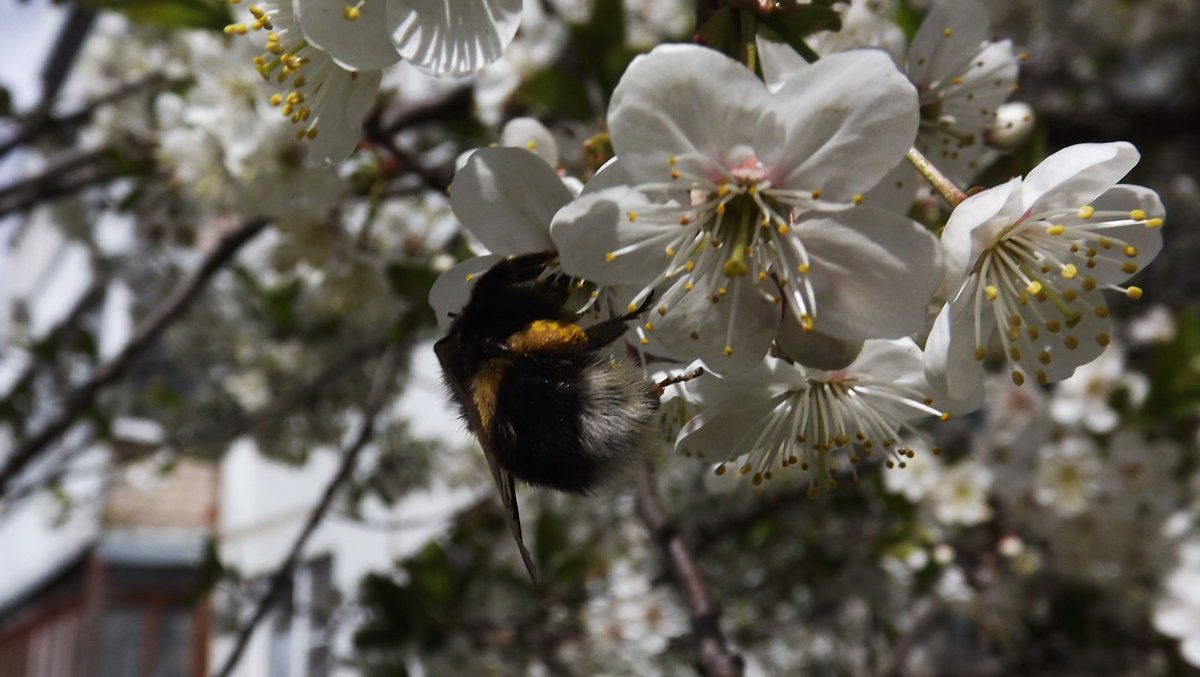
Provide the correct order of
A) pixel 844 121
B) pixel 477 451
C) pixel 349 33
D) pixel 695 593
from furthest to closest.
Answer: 1. pixel 477 451
2. pixel 695 593
3. pixel 349 33
4. pixel 844 121

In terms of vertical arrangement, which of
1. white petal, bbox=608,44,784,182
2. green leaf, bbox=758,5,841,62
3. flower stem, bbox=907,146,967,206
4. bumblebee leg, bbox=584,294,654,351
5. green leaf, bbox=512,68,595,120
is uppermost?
green leaf, bbox=758,5,841,62

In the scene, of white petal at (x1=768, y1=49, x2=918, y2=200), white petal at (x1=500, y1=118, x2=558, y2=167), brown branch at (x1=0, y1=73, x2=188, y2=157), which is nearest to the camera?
Answer: white petal at (x1=768, y1=49, x2=918, y2=200)

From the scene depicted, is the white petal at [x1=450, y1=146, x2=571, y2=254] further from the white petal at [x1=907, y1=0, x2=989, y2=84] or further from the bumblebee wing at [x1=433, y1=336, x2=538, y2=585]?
the white petal at [x1=907, y1=0, x2=989, y2=84]

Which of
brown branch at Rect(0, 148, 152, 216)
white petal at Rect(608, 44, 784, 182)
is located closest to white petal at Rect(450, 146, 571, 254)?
white petal at Rect(608, 44, 784, 182)

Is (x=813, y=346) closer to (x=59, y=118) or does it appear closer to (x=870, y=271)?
(x=870, y=271)

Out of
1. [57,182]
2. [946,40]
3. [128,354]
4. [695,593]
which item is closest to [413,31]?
[946,40]

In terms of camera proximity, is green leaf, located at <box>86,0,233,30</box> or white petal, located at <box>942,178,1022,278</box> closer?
white petal, located at <box>942,178,1022,278</box>

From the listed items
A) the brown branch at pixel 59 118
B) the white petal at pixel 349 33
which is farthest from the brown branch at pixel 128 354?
the white petal at pixel 349 33
